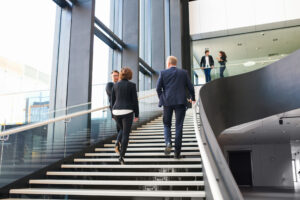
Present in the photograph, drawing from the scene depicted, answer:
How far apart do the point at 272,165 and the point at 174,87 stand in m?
19.0

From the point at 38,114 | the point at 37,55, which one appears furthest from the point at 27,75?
the point at 38,114

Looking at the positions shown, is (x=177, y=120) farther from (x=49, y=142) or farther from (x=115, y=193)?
(x=49, y=142)

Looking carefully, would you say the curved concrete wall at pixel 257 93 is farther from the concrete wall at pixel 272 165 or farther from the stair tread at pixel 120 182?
the concrete wall at pixel 272 165

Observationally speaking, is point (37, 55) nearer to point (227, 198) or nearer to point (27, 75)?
point (27, 75)

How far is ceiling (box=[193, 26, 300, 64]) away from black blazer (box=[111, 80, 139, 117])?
521 inches

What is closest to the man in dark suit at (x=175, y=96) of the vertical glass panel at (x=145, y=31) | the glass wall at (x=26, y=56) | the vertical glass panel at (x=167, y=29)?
the glass wall at (x=26, y=56)

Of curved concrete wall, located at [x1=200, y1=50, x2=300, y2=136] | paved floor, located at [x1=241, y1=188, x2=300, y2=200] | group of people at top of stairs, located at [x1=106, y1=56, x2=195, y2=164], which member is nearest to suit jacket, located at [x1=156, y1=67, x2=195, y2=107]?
group of people at top of stairs, located at [x1=106, y1=56, x2=195, y2=164]

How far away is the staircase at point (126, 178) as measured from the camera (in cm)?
373

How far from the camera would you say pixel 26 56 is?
6828 mm

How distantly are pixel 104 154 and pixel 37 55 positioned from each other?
3127 mm

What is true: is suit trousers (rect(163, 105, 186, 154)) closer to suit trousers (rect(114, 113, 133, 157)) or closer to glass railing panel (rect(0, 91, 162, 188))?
suit trousers (rect(114, 113, 133, 157))

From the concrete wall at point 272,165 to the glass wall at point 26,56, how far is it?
18.0m

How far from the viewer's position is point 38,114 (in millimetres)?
5492

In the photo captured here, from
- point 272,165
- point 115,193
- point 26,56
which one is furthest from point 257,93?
point 272,165
